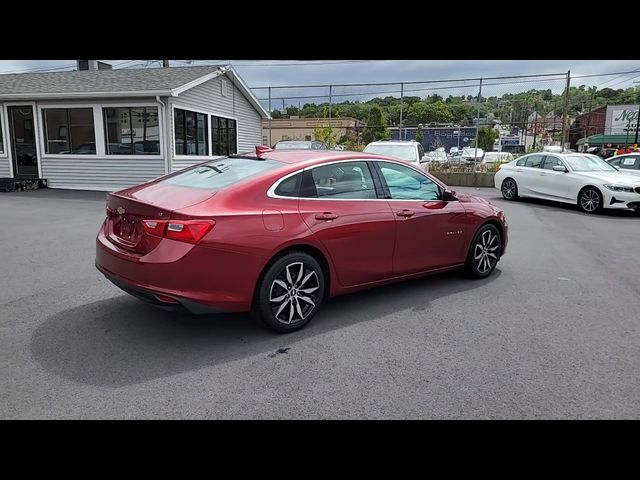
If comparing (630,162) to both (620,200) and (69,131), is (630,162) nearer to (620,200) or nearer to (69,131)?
(620,200)

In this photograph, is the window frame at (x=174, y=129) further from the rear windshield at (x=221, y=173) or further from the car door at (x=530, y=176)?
the rear windshield at (x=221, y=173)

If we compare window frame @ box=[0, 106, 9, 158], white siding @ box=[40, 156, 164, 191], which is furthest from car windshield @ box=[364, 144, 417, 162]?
window frame @ box=[0, 106, 9, 158]

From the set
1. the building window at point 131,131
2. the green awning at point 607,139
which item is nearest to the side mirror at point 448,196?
the building window at point 131,131

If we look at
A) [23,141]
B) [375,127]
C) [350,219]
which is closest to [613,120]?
[375,127]

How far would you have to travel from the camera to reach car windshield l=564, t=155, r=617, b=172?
12.5 meters

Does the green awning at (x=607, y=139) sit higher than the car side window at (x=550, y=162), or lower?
higher

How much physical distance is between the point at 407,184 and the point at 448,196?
578mm

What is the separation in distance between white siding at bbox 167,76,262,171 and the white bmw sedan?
28.0 ft

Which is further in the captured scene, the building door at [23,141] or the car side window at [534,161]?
the building door at [23,141]

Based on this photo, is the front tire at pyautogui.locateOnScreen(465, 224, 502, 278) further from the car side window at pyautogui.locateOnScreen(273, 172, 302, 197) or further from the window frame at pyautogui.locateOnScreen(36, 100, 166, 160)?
the window frame at pyautogui.locateOnScreen(36, 100, 166, 160)

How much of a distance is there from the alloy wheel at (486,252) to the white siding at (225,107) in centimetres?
1128

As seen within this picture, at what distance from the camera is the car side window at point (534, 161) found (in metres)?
13.6

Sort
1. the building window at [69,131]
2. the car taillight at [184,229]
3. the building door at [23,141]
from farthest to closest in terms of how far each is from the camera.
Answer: the building door at [23,141] < the building window at [69,131] < the car taillight at [184,229]

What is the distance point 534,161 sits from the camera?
544 inches
